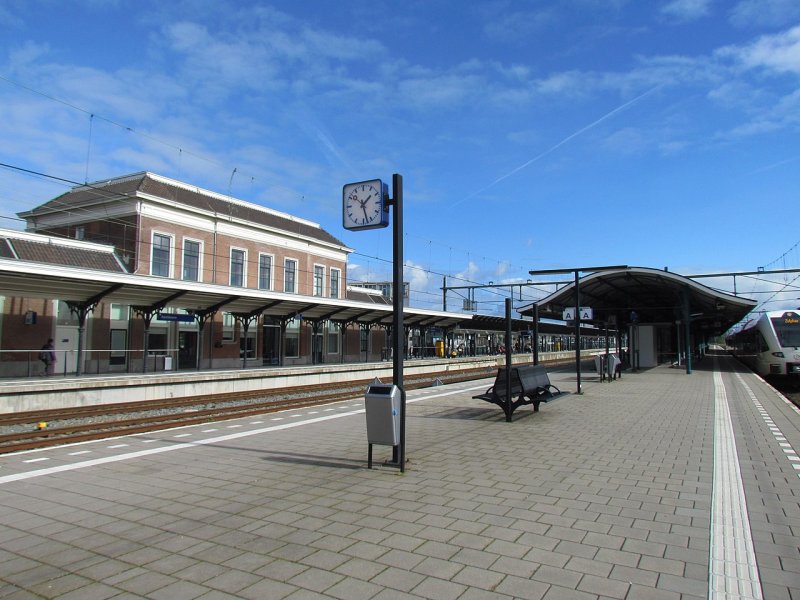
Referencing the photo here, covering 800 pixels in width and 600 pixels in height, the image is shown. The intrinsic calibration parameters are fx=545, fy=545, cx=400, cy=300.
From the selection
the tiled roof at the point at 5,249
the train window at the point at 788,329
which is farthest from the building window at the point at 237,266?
the train window at the point at 788,329

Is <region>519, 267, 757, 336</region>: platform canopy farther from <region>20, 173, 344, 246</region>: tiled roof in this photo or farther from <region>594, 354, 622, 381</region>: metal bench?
<region>20, 173, 344, 246</region>: tiled roof

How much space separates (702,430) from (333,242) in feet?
127

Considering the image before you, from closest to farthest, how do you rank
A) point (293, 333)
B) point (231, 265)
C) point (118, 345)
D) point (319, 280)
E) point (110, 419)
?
point (110, 419) → point (118, 345) → point (231, 265) → point (293, 333) → point (319, 280)

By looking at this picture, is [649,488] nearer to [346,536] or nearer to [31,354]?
[346,536]

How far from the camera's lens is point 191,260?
33750mm

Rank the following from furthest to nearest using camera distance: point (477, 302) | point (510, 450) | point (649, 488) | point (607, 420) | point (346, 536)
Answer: point (477, 302) < point (607, 420) < point (510, 450) < point (649, 488) < point (346, 536)

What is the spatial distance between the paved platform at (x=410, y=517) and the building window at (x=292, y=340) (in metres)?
29.6

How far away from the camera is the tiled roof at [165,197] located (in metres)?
32.2

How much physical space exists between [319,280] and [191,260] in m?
12.0

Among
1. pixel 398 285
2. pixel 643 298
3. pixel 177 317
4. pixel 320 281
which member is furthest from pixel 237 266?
pixel 398 285

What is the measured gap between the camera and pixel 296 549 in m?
4.09

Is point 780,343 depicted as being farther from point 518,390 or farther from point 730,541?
point 730,541

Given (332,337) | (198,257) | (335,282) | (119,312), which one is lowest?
(332,337)

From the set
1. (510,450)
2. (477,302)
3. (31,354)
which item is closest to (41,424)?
(510,450)
